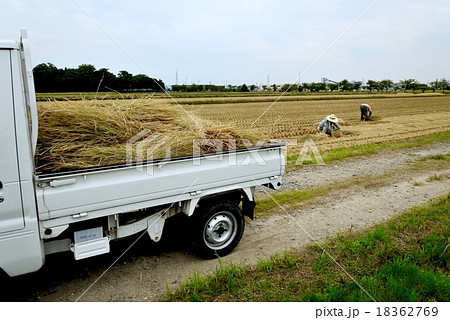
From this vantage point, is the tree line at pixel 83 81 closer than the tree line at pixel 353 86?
Yes

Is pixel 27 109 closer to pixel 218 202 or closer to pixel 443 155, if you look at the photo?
pixel 218 202

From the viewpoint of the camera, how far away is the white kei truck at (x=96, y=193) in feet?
9.70

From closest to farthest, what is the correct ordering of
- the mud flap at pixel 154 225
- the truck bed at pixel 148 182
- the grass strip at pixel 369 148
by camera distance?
the truck bed at pixel 148 182
the mud flap at pixel 154 225
the grass strip at pixel 369 148

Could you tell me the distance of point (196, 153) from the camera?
4215 mm

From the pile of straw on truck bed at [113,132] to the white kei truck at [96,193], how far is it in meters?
0.27

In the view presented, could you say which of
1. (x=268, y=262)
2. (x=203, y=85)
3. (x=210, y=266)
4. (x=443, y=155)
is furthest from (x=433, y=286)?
(x=203, y=85)

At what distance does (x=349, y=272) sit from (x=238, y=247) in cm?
149

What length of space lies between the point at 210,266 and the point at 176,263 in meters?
0.44

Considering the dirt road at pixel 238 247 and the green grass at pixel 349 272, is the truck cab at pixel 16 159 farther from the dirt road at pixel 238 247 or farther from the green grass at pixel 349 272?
the green grass at pixel 349 272

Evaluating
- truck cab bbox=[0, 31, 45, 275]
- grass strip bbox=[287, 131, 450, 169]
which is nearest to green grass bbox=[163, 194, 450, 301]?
truck cab bbox=[0, 31, 45, 275]

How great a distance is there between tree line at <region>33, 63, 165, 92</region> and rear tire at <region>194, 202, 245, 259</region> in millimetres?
2115

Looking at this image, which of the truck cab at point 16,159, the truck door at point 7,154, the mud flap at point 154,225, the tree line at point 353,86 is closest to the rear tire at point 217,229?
the mud flap at point 154,225

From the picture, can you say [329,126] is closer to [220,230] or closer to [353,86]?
[220,230]

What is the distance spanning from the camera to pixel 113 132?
4133mm
